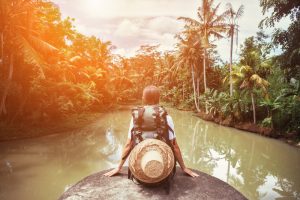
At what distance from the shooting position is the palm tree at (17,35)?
13047mm

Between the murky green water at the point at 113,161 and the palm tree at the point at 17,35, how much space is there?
12.8ft

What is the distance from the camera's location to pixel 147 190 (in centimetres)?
272

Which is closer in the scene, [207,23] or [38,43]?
[38,43]

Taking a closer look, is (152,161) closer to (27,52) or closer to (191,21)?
(27,52)

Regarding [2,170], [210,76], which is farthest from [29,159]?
[210,76]

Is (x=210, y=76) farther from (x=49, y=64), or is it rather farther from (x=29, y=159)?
(x=29, y=159)

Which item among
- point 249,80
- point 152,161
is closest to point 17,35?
point 152,161

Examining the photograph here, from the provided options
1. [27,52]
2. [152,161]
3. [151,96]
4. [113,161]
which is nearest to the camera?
[152,161]

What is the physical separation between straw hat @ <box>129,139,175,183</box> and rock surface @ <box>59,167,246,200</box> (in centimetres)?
21

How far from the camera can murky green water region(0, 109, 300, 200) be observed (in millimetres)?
7553

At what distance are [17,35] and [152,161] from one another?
13364mm

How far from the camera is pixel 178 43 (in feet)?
96.7

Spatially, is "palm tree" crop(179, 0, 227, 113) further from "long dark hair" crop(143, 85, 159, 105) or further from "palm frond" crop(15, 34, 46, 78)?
"long dark hair" crop(143, 85, 159, 105)

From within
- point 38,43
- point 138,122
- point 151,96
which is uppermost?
point 38,43
